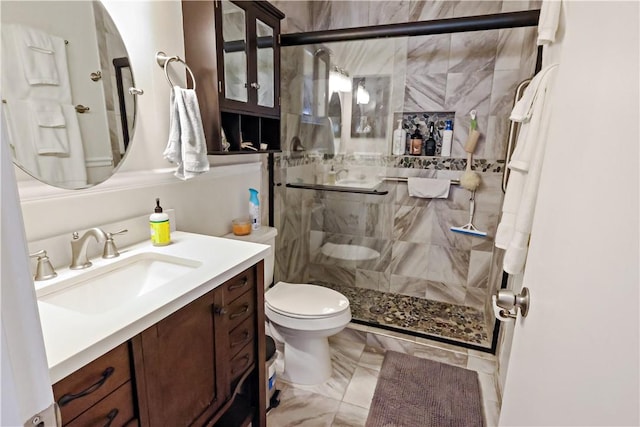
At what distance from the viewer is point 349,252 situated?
2.92m

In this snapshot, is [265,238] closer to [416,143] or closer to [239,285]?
[239,285]

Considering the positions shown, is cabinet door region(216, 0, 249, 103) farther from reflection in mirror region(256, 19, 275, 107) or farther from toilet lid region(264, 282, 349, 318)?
toilet lid region(264, 282, 349, 318)

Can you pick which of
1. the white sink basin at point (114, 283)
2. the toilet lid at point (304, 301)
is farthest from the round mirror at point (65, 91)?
the toilet lid at point (304, 301)

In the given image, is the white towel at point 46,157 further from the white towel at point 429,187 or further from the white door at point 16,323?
the white towel at point 429,187

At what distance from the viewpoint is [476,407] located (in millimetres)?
1811

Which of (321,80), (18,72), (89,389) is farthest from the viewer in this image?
(321,80)

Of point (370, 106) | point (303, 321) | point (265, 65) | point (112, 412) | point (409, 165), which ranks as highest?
point (265, 65)

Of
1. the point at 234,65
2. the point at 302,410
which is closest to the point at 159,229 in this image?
the point at 234,65

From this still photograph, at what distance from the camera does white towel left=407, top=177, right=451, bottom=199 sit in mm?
2688

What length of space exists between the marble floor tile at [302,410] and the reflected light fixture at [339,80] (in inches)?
81.2

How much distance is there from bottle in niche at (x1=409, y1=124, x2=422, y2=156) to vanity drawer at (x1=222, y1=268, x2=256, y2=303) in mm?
1865

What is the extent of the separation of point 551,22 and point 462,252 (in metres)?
1.78

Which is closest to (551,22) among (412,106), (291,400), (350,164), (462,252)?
(412,106)

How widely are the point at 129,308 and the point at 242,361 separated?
1.95ft
